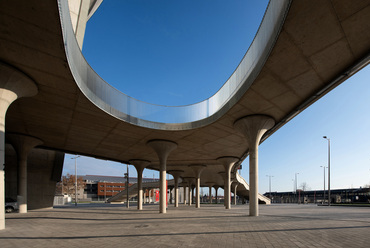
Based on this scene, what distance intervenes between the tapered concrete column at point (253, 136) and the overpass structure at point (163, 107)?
81 mm

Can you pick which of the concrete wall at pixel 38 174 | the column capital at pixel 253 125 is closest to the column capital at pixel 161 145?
the column capital at pixel 253 125

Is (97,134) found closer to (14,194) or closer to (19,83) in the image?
(19,83)

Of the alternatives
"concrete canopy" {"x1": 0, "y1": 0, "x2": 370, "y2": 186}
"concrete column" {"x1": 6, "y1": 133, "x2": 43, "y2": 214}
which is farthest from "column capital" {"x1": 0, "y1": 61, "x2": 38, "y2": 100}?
"concrete column" {"x1": 6, "y1": 133, "x2": 43, "y2": 214}

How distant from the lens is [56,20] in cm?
867

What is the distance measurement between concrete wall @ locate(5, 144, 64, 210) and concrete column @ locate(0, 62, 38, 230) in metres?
23.4

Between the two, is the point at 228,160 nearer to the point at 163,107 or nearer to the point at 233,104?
the point at 163,107

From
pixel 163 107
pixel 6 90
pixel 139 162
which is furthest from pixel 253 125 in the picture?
pixel 139 162

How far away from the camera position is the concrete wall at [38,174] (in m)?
31.6

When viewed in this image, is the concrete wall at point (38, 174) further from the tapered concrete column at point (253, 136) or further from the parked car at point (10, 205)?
the tapered concrete column at point (253, 136)

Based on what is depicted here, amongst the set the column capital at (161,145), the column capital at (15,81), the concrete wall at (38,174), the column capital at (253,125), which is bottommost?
the concrete wall at (38,174)

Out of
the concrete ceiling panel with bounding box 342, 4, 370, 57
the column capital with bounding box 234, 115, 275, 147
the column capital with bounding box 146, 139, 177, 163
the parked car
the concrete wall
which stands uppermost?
the concrete ceiling panel with bounding box 342, 4, 370, 57

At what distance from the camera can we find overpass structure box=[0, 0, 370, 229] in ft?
31.0

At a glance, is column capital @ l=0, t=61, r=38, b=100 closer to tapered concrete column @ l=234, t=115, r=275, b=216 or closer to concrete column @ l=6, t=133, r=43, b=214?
concrete column @ l=6, t=133, r=43, b=214

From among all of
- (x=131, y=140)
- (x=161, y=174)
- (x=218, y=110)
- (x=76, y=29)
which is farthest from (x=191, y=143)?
(x=76, y=29)
